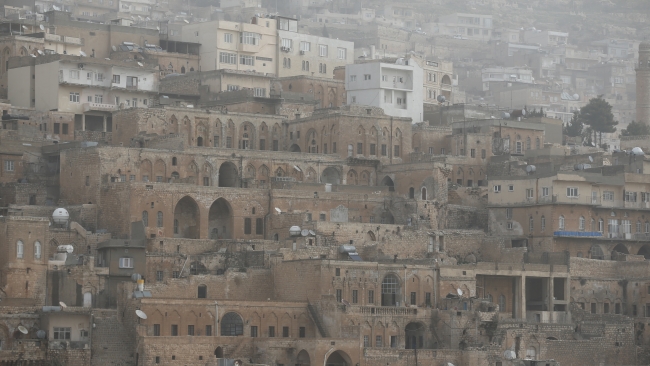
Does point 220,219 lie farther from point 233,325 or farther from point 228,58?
point 228,58

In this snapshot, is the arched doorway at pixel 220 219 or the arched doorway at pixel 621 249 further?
the arched doorway at pixel 621 249

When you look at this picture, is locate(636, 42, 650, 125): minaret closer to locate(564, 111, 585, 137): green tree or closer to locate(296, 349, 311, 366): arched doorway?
locate(564, 111, 585, 137): green tree

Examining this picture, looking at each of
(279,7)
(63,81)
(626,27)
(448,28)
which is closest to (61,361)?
(63,81)

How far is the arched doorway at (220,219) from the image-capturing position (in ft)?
278

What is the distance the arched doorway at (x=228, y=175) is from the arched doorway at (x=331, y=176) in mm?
5830

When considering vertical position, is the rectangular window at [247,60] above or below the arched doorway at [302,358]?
above

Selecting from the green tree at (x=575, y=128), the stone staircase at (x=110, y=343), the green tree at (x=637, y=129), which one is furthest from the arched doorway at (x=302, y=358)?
the green tree at (x=637, y=129)

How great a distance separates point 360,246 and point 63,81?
20670mm

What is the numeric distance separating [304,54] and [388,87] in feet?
37.4

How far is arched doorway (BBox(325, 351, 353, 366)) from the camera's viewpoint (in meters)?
71.6

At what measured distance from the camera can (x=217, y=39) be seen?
107m

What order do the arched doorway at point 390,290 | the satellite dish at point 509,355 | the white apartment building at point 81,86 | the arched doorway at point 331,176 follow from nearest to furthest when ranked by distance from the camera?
the satellite dish at point 509,355 → the arched doorway at point 390,290 → the arched doorway at point 331,176 → the white apartment building at point 81,86

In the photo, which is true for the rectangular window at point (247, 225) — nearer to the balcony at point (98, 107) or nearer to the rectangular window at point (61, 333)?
the balcony at point (98, 107)

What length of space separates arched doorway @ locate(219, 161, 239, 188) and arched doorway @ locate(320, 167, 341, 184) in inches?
230
